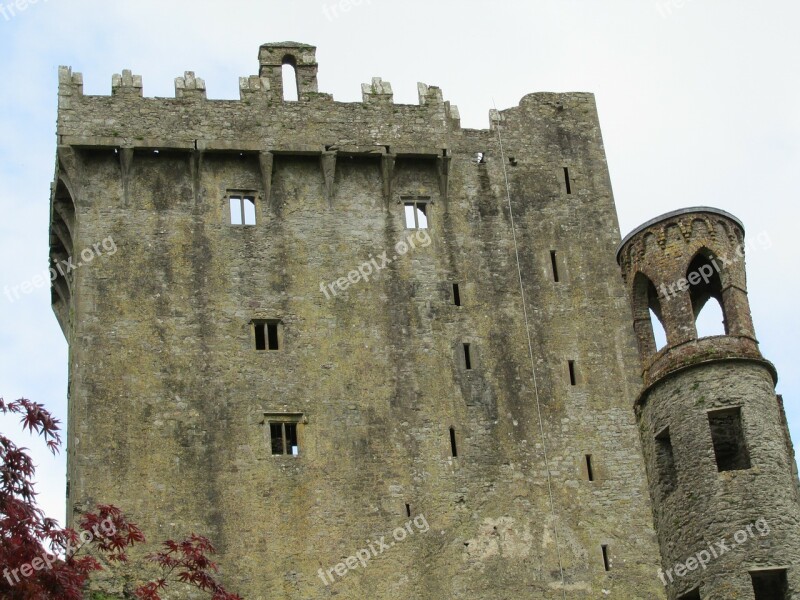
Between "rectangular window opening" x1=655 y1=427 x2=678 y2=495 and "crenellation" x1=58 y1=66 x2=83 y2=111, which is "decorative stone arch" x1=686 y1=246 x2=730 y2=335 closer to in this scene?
"rectangular window opening" x1=655 y1=427 x2=678 y2=495

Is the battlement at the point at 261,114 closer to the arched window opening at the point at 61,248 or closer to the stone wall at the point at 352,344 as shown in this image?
the stone wall at the point at 352,344

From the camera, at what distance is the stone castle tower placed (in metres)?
39.8

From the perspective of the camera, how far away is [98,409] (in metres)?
40.2

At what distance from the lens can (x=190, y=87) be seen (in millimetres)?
44281

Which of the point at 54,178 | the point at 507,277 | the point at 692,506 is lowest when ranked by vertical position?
the point at 692,506

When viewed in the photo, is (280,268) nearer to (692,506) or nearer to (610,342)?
(610,342)

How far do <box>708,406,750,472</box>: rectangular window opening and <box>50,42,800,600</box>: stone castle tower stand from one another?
3223 millimetres

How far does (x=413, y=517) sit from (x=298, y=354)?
4993 mm

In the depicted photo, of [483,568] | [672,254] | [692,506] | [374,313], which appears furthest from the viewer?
[374,313]

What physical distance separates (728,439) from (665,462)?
1.36 metres

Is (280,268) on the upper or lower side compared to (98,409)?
upper

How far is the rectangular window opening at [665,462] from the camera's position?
3272cm

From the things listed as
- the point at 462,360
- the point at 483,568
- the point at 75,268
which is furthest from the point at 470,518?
the point at 75,268

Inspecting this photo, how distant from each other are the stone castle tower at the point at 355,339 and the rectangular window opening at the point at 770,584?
6271mm
